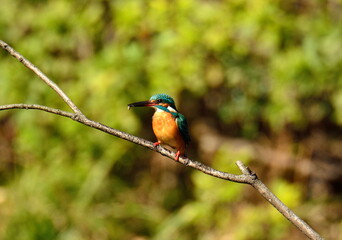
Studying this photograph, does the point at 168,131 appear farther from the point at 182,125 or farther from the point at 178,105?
the point at 178,105

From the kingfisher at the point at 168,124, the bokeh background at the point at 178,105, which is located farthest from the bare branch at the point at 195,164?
the bokeh background at the point at 178,105

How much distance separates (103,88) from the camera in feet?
15.7

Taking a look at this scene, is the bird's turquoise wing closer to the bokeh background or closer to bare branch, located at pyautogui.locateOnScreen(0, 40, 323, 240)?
bare branch, located at pyautogui.locateOnScreen(0, 40, 323, 240)

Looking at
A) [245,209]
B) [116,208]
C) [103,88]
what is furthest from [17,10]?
[245,209]

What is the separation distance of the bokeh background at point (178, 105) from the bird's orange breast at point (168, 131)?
232 centimetres

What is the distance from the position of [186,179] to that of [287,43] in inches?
80.2

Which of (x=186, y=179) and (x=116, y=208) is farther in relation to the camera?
(x=186, y=179)

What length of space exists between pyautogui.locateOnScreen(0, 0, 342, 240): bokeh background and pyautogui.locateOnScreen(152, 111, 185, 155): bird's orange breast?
2319 mm

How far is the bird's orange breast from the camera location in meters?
2.29

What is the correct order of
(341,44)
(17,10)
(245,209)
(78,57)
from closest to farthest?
1. (341,44)
2. (245,209)
3. (17,10)
4. (78,57)

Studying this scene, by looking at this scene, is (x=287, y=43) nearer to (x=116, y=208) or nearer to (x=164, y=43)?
(x=164, y=43)

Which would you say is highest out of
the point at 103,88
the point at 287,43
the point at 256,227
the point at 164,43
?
the point at 287,43

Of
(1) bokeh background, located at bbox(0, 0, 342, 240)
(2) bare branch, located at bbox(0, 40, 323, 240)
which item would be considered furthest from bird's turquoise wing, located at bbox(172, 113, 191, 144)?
(1) bokeh background, located at bbox(0, 0, 342, 240)

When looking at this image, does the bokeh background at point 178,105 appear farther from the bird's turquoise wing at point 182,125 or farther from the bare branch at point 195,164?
the bare branch at point 195,164
